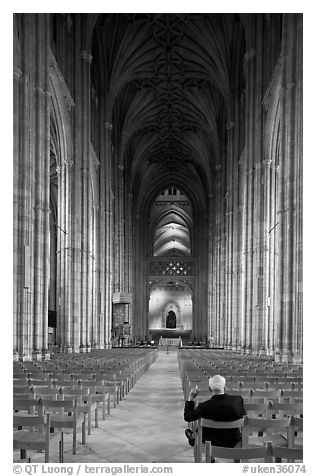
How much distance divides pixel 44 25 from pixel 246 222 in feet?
53.1

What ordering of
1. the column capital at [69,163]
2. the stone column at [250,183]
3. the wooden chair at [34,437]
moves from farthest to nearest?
1. the column capital at [69,163]
2. the stone column at [250,183]
3. the wooden chair at [34,437]

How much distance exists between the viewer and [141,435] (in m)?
8.36

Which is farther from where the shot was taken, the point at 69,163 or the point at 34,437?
the point at 69,163

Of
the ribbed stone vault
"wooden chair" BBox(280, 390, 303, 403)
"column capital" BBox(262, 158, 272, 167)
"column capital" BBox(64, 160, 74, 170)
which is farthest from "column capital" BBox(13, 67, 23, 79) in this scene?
"wooden chair" BBox(280, 390, 303, 403)

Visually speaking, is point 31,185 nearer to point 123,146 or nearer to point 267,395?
point 267,395

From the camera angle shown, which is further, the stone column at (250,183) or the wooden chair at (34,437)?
the stone column at (250,183)

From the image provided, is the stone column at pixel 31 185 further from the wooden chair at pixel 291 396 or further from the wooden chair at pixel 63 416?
the wooden chair at pixel 291 396

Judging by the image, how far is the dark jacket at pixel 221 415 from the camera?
599 cm

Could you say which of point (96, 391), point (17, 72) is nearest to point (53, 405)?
point (96, 391)

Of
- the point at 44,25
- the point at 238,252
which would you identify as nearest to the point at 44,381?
the point at 44,25

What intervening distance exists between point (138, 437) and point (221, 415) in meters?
2.70

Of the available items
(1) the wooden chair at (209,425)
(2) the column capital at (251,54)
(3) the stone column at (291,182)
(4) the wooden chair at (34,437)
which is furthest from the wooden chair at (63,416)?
(2) the column capital at (251,54)

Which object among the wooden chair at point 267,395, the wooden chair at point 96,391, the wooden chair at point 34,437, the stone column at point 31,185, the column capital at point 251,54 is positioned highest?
the column capital at point 251,54

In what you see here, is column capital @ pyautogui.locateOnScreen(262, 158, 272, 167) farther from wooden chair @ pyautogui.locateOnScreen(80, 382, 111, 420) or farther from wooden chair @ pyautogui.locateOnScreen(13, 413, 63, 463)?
wooden chair @ pyautogui.locateOnScreen(13, 413, 63, 463)
